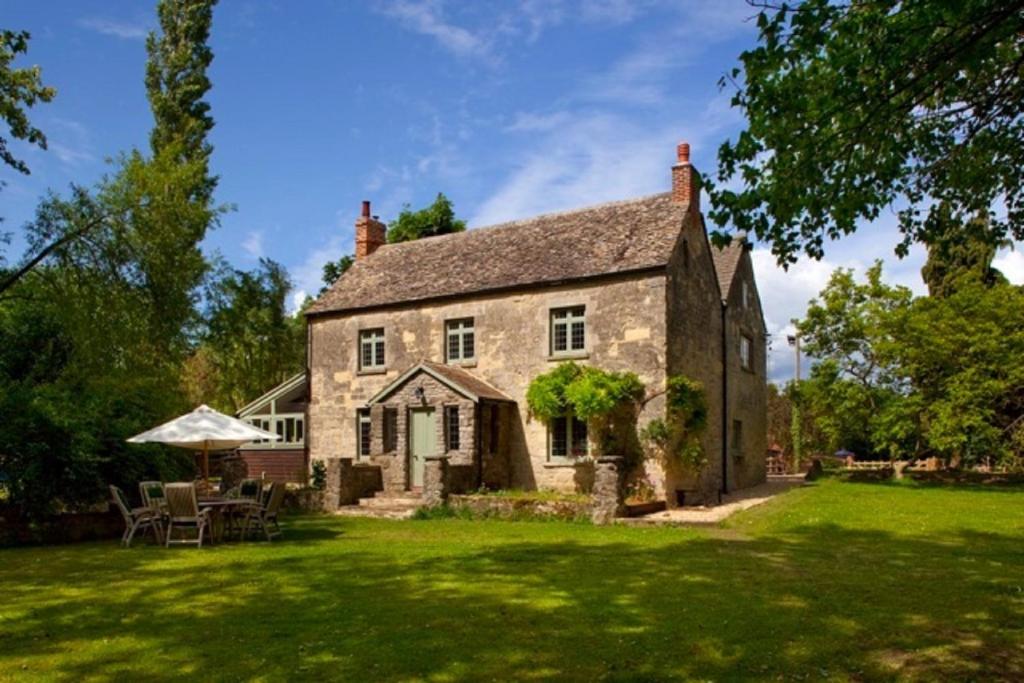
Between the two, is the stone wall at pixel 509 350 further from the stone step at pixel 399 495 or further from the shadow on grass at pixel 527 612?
the shadow on grass at pixel 527 612

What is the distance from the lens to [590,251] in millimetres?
22453

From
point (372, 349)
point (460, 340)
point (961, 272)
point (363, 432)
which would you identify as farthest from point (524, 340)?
point (961, 272)

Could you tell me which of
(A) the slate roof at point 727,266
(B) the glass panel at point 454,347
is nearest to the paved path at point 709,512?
(A) the slate roof at point 727,266

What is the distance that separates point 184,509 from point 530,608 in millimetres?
8058

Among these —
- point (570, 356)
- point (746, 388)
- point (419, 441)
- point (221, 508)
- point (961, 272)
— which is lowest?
point (221, 508)

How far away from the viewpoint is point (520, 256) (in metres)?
24.0

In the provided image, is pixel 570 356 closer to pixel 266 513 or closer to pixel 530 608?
pixel 266 513

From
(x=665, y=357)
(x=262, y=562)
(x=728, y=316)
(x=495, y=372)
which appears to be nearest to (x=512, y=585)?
(x=262, y=562)

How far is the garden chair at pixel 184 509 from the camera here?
13.8m

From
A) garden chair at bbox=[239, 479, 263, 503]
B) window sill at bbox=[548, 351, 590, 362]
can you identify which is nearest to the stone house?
window sill at bbox=[548, 351, 590, 362]

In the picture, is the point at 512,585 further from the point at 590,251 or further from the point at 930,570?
the point at 590,251

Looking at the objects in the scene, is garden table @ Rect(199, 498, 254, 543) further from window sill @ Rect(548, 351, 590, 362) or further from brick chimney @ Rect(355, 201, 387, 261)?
brick chimney @ Rect(355, 201, 387, 261)

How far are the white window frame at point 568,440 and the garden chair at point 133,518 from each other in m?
10.3

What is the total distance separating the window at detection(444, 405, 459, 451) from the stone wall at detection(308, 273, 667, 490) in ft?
1.93
